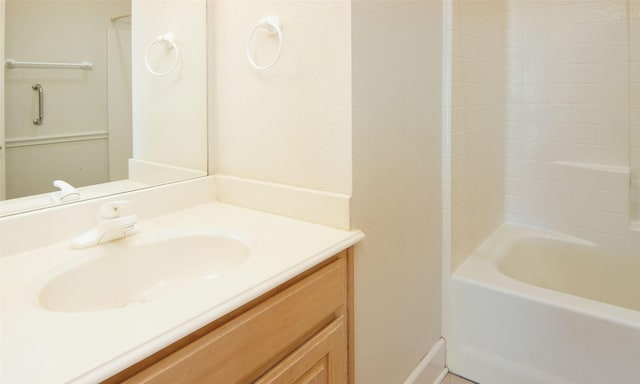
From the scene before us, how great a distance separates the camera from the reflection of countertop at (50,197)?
1.01 meters

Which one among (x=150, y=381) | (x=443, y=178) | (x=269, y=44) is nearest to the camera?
(x=150, y=381)

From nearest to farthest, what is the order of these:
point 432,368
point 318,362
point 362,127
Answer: point 318,362 < point 362,127 < point 432,368

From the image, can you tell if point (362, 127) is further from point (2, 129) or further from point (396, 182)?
point (2, 129)

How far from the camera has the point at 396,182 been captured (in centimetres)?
135

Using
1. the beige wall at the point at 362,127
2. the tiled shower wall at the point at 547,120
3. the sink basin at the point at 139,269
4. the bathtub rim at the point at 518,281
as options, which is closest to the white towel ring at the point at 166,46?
the beige wall at the point at 362,127

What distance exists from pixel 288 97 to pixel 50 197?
2.33 feet

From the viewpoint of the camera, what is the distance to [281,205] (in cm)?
130

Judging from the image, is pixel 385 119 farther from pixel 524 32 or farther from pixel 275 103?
pixel 524 32

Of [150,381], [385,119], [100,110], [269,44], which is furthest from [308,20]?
[150,381]

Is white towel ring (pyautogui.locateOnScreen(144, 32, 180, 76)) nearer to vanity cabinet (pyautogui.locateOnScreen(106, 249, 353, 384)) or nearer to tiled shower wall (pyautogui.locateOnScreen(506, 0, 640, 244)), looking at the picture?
vanity cabinet (pyautogui.locateOnScreen(106, 249, 353, 384))

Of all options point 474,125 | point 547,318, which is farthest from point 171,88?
point 547,318

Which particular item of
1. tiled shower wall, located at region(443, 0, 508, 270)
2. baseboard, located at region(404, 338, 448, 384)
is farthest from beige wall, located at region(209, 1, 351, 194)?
baseboard, located at region(404, 338, 448, 384)

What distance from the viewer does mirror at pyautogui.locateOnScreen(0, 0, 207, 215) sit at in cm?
104

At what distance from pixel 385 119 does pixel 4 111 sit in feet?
3.36
